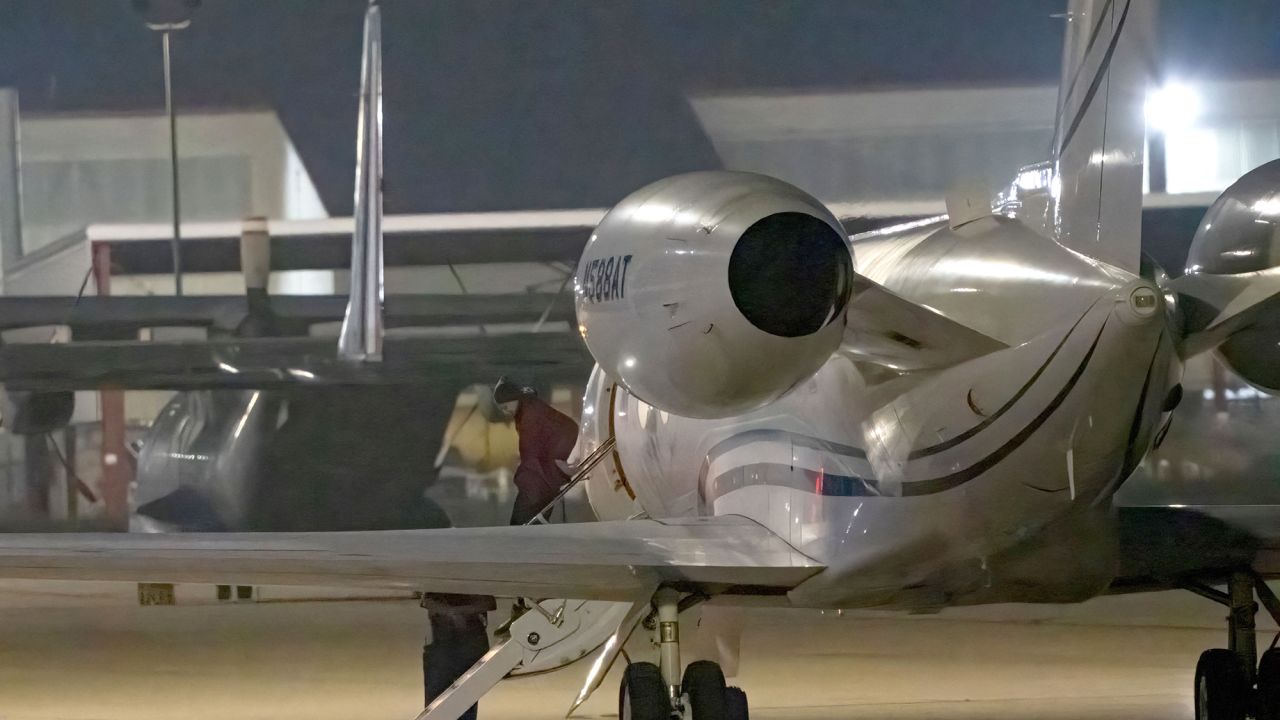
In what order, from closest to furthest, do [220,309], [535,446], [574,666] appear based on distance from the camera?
[535,446] < [574,666] < [220,309]

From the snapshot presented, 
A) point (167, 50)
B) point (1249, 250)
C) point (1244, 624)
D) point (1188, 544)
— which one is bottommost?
point (1244, 624)

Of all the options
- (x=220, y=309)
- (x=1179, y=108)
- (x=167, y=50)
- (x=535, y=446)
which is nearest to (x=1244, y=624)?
(x=535, y=446)

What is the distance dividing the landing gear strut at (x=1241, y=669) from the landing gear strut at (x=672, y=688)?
185cm

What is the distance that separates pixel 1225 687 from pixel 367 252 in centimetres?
560

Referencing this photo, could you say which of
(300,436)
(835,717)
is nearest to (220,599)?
(300,436)

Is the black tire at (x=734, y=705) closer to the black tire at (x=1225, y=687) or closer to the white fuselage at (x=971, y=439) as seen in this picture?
the white fuselage at (x=971, y=439)

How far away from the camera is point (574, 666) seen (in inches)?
345

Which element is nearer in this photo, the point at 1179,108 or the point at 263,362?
the point at 1179,108

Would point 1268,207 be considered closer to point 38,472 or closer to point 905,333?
point 905,333

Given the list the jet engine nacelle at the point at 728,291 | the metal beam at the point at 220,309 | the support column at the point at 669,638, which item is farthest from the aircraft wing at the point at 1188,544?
the metal beam at the point at 220,309

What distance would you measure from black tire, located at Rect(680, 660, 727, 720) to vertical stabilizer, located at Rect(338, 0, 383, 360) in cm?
508

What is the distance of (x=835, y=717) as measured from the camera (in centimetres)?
697

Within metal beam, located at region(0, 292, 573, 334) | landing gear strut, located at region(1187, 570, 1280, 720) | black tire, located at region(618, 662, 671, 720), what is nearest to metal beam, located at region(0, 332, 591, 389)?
metal beam, located at region(0, 292, 573, 334)

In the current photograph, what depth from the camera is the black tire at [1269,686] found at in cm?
556
